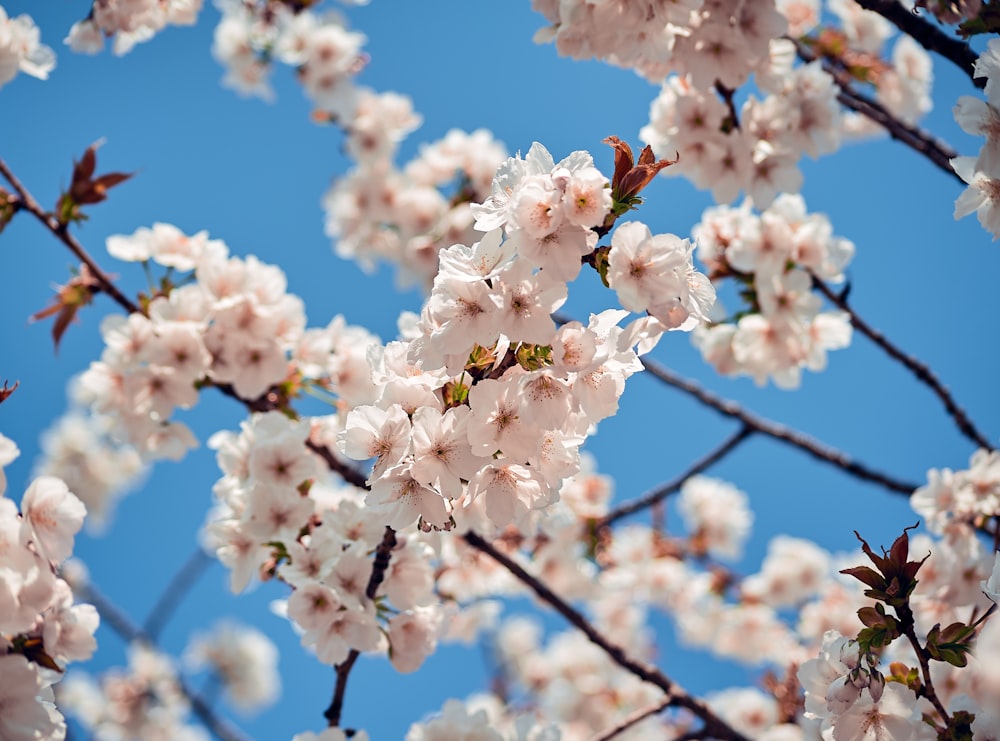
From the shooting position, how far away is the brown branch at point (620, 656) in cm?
253

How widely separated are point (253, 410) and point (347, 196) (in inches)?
110

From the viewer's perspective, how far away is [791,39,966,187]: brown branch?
2.64m

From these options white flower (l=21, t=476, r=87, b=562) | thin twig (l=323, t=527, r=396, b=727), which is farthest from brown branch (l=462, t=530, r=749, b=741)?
white flower (l=21, t=476, r=87, b=562)

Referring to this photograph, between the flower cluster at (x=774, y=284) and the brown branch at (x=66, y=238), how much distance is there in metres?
2.18

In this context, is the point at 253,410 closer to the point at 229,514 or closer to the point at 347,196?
the point at 229,514

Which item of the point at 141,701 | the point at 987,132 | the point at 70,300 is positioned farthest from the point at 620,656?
the point at 141,701

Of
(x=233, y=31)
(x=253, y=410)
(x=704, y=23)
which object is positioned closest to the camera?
(x=704, y=23)

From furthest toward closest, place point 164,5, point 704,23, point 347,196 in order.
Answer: point 347,196, point 164,5, point 704,23

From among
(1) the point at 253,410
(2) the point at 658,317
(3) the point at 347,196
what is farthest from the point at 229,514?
(3) the point at 347,196

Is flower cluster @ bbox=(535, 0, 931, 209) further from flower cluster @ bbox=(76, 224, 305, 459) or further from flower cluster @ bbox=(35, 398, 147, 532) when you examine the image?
flower cluster @ bbox=(35, 398, 147, 532)

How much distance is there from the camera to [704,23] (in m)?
2.59

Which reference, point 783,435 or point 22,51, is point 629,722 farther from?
point 22,51

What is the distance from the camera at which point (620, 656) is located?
2609mm

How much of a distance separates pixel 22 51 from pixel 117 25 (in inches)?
13.9
